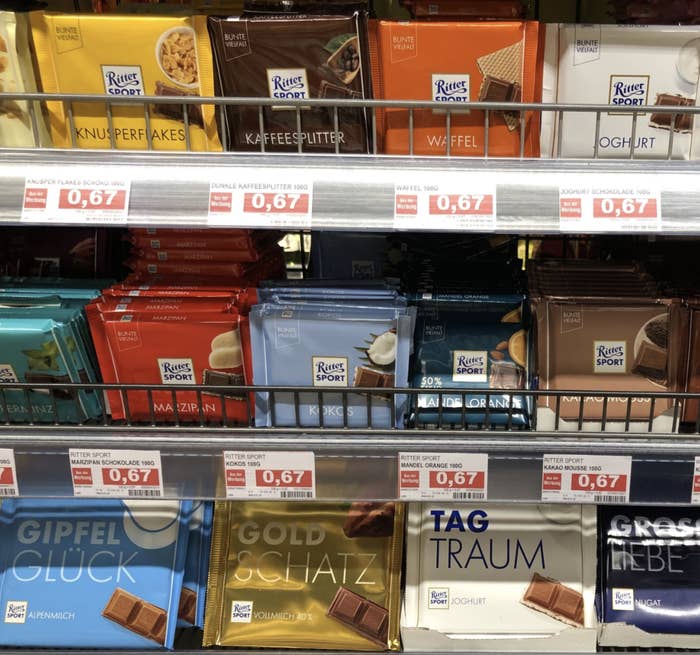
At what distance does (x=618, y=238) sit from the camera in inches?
56.7

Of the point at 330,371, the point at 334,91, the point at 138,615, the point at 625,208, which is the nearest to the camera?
the point at 625,208

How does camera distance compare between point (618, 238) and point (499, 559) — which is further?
point (618, 238)

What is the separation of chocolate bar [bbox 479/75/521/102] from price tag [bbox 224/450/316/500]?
614 mm

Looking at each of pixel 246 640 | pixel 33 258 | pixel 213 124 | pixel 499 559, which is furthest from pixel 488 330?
pixel 33 258

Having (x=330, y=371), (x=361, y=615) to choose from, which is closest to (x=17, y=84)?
(x=330, y=371)

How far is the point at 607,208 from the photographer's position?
93 cm

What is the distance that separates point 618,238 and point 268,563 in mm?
→ 994

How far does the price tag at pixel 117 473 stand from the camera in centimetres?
108

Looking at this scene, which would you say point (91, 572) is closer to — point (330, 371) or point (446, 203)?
point (330, 371)

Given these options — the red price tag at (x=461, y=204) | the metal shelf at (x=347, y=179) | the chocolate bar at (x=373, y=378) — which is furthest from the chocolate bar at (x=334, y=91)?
the chocolate bar at (x=373, y=378)

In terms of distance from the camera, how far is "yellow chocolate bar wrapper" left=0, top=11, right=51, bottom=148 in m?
1.03

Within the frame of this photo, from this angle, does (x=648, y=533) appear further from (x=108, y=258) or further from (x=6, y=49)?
(x=6, y=49)

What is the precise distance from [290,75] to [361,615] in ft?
3.25

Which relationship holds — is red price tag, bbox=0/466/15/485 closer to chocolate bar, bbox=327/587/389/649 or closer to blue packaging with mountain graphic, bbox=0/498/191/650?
blue packaging with mountain graphic, bbox=0/498/191/650
